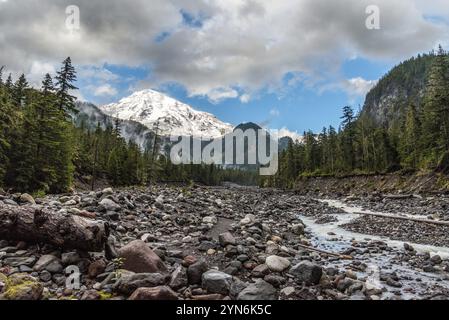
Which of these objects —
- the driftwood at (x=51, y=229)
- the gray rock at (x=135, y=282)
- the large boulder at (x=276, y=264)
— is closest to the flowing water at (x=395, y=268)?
the large boulder at (x=276, y=264)

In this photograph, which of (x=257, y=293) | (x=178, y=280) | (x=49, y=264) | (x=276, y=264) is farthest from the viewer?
(x=276, y=264)

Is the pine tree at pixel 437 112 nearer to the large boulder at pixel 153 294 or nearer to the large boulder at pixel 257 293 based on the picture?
the large boulder at pixel 257 293

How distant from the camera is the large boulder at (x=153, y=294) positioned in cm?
504

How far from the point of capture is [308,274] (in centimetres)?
747

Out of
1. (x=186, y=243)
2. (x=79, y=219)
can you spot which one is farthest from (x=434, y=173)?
(x=79, y=219)

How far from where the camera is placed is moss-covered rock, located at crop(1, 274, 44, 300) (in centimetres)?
478

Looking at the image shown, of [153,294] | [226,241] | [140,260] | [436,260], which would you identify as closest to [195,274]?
[140,260]

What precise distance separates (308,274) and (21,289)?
6.11 metres

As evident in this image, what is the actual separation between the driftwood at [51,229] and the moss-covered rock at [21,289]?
1.41 meters

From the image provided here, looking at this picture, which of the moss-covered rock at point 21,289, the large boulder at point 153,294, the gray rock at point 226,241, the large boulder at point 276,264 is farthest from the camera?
the gray rock at point 226,241

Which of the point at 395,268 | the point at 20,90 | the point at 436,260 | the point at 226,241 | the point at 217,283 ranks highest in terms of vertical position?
the point at 20,90

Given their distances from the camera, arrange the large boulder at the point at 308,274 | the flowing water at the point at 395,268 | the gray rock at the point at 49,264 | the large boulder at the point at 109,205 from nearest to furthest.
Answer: the gray rock at the point at 49,264, the large boulder at the point at 308,274, the flowing water at the point at 395,268, the large boulder at the point at 109,205

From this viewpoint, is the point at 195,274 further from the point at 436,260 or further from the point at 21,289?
the point at 436,260
